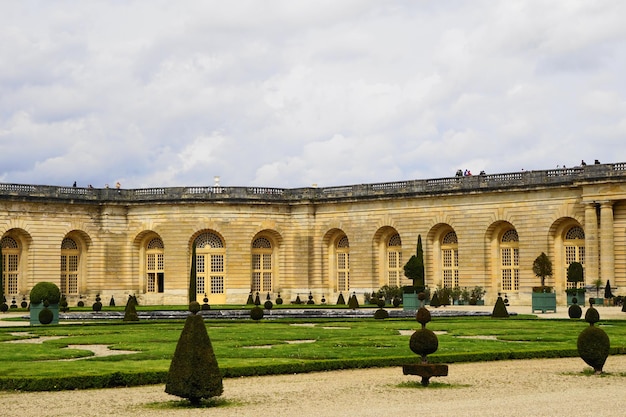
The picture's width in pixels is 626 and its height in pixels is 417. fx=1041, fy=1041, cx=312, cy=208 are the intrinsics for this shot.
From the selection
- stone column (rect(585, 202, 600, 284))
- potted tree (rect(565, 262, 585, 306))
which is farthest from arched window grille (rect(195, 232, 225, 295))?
stone column (rect(585, 202, 600, 284))

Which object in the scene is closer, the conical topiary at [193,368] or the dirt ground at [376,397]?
the dirt ground at [376,397]

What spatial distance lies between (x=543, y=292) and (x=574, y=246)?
25.8 ft

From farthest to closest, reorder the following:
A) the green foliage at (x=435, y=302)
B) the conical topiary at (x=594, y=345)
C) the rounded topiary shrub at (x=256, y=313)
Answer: the green foliage at (x=435, y=302), the rounded topiary shrub at (x=256, y=313), the conical topiary at (x=594, y=345)

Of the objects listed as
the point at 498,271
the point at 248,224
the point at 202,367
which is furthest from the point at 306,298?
the point at 202,367

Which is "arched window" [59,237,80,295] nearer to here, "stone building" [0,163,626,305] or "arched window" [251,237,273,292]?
"stone building" [0,163,626,305]

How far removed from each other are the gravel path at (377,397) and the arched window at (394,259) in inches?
1418

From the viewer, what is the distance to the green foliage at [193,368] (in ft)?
49.8

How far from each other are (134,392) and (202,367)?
2.42m

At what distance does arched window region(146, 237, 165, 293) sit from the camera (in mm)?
57875

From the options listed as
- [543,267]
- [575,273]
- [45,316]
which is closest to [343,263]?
[543,267]

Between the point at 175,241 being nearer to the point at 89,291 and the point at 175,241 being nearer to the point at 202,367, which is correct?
the point at 89,291

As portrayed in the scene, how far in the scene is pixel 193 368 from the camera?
599 inches

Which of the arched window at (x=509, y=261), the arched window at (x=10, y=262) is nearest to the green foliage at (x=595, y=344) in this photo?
the arched window at (x=509, y=261)

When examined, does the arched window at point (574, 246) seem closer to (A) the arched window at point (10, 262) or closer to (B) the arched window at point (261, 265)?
(B) the arched window at point (261, 265)
